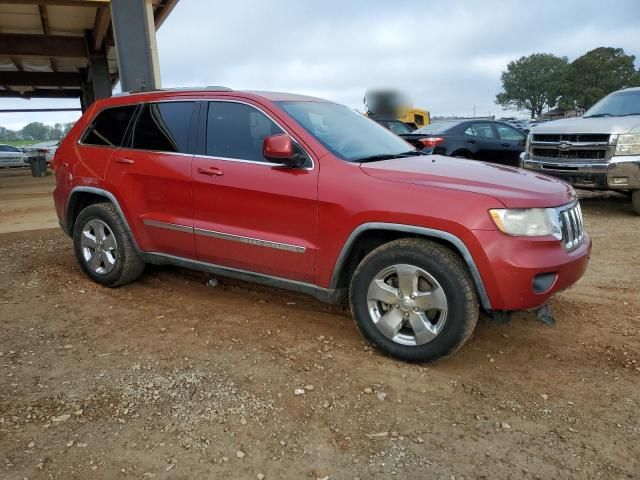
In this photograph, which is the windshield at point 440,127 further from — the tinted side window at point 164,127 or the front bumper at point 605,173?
the tinted side window at point 164,127

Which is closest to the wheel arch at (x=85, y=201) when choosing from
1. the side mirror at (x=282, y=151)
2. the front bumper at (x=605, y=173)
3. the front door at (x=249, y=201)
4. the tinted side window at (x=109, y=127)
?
the tinted side window at (x=109, y=127)

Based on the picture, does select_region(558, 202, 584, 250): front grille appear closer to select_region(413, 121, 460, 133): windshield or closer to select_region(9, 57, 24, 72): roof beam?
A: select_region(413, 121, 460, 133): windshield

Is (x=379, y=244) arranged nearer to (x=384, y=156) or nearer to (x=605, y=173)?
(x=384, y=156)

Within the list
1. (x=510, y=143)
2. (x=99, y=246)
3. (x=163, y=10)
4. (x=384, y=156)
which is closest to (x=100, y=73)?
(x=163, y=10)

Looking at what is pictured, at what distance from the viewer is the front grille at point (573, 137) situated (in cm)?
764

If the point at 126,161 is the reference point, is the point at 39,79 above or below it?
→ above

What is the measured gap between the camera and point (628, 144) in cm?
743

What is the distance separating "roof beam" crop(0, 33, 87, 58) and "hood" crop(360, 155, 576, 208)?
16741mm

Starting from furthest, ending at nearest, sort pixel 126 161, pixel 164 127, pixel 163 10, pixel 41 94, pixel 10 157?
1. pixel 41 94
2. pixel 10 157
3. pixel 163 10
4. pixel 126 161
5. pixel 164 127

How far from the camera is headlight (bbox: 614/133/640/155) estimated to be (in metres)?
7.39

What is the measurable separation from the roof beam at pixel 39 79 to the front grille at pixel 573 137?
23.3 m

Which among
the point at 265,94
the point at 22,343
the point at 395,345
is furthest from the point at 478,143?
the point at 22,343

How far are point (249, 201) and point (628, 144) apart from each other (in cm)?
629

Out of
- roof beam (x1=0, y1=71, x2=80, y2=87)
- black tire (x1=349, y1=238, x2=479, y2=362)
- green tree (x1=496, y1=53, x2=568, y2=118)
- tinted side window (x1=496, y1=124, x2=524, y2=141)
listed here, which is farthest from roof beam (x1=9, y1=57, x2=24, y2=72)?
green tree (x1=496, y1=53, x2=568, y2=118)
